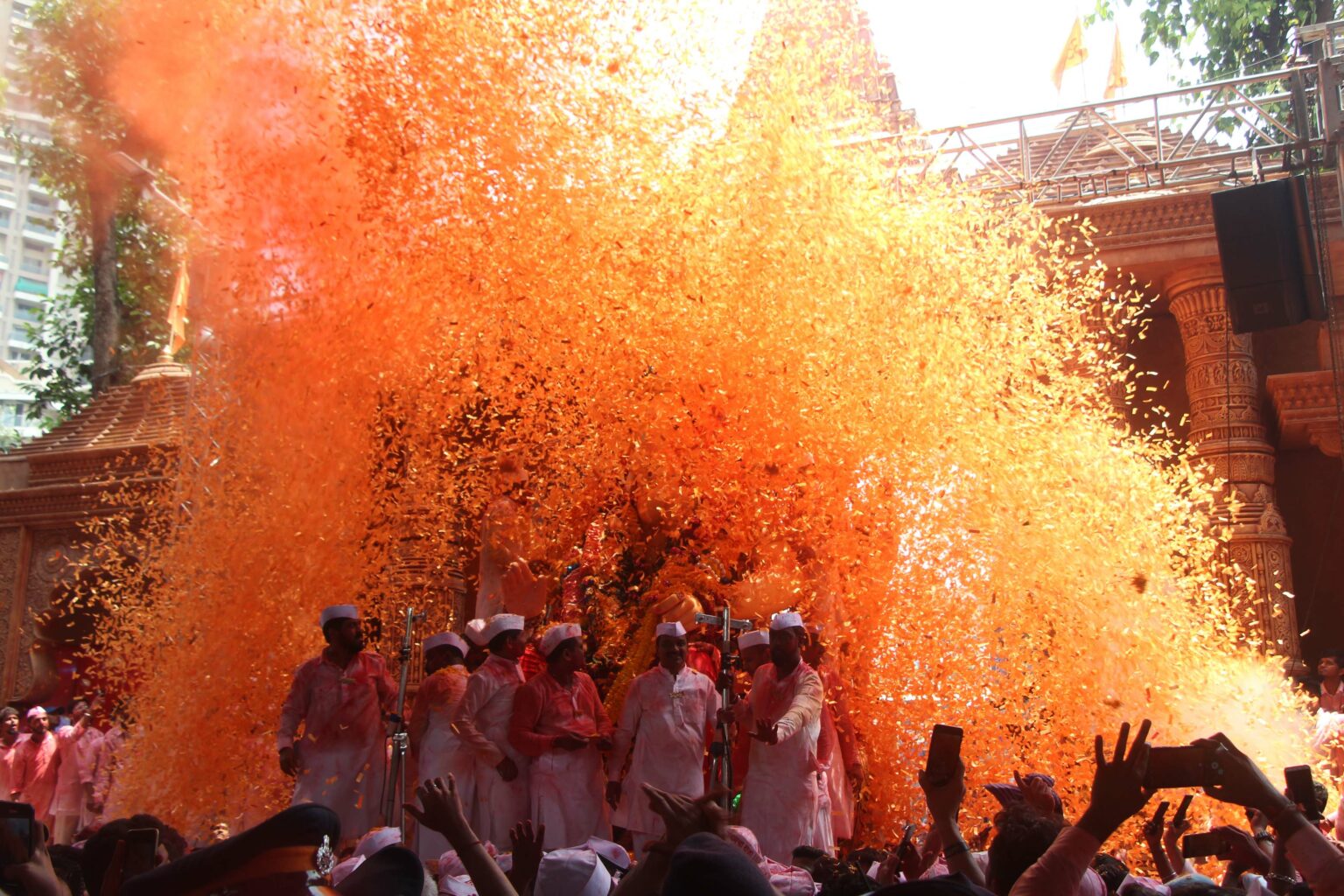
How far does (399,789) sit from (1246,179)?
25.2 ft

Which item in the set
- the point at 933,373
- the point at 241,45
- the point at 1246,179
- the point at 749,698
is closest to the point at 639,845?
A: the point at 749,698

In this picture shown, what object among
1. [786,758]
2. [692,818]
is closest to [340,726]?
[786,758]

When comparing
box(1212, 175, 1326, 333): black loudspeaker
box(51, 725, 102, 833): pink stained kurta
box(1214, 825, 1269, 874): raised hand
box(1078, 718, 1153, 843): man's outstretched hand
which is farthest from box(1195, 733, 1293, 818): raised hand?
box(51, 725, 102, 833): pink stained kurta

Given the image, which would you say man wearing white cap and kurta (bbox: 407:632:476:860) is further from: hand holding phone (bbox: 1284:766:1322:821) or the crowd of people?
hand holding phone (bbox: 1284:766:1322:821)

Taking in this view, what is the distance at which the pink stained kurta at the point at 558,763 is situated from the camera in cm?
602

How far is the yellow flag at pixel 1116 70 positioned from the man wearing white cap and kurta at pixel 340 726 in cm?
955

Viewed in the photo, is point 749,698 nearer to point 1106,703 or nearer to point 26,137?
point 1106,703

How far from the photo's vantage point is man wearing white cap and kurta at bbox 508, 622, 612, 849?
6.02 meters

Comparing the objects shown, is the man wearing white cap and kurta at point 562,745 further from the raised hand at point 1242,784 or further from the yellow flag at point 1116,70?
the yellow flag at point 1116,70

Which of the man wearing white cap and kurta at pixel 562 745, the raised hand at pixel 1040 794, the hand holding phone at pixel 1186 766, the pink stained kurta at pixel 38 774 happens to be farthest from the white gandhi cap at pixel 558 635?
the pink stained kurta at pixel 38 774

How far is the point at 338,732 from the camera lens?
646 cm

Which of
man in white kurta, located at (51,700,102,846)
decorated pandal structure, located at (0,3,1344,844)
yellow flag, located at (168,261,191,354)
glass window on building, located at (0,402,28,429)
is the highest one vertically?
glass window on building, located at (0,402,28,429)

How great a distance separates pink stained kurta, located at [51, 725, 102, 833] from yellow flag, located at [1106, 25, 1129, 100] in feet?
35.6

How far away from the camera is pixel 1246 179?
32.3ft
